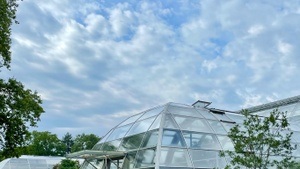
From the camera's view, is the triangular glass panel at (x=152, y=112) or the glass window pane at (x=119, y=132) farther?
the glass window pane at (x=119, y=132)

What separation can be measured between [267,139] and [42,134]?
7112 centimetres

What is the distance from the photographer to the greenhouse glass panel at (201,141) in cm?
1552

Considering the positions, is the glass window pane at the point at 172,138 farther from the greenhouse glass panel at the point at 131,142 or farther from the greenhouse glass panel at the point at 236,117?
the greenhouse glass panel at the point at 236,117

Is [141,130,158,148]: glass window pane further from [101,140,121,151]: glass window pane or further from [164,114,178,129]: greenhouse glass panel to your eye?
[101,140,121,151]: glass window pane

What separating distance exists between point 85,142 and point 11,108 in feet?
222

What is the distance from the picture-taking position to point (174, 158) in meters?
14.5

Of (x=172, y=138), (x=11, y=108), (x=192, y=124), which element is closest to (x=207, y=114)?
(x=192, y=124)

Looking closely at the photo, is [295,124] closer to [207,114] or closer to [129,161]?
[207,114]

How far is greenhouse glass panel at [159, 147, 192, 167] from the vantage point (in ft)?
46.5

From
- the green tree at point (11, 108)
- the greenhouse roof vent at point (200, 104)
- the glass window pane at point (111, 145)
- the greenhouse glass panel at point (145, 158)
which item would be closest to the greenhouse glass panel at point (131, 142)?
the glass window pane at point (111, 145)

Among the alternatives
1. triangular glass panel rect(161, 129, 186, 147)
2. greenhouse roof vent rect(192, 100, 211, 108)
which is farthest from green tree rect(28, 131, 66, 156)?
triangular glass panel rect(161, 129, 186, 147)

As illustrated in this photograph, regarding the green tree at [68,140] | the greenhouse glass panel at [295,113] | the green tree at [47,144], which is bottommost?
the greenhouse glass panel at [295,113]

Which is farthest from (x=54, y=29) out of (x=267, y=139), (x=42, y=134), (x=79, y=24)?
(x=42, y=134)

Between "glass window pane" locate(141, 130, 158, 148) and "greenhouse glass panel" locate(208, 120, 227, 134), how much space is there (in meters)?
3.37
